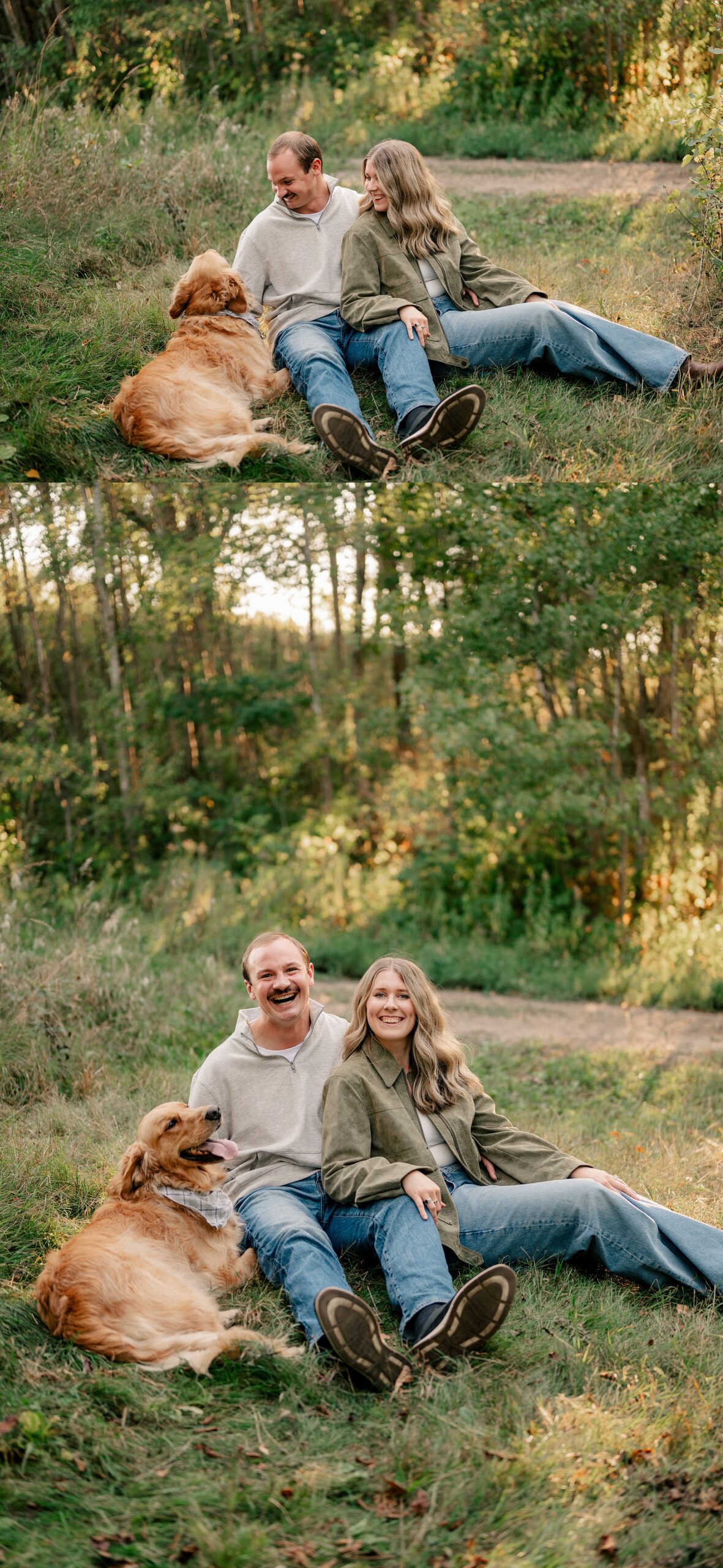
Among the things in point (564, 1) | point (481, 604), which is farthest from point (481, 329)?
point (564, 1)

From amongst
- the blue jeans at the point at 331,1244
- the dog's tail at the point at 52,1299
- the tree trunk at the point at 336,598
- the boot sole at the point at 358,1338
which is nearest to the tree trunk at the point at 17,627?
the tree trunk at the point at 336,598

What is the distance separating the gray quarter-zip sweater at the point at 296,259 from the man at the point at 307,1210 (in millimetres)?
3359

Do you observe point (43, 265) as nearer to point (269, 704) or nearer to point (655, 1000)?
point (269, 704)

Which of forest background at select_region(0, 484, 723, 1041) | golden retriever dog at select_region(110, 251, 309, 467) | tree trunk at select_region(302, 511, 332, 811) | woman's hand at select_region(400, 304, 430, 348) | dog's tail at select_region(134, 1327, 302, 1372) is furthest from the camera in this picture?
tree trunk at select_region(302, 511, 332, 811)

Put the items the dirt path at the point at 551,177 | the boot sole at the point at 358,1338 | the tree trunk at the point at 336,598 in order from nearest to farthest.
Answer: the boot sole at the point at 358,1338
the dirt path at the point at 551,177
the tree trunk at the point at 336,598

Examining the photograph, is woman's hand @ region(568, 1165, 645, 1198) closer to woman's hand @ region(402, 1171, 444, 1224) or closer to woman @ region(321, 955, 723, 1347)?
woman @ region(321, 955, 723, 1347)

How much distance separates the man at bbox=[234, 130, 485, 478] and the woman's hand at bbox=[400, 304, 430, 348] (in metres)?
0.03

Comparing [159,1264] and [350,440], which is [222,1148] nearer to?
[159,1264]

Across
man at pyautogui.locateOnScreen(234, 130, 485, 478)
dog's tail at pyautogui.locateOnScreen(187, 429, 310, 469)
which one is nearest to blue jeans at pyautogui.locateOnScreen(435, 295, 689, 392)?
man at pyautogui.locateOnScreen(234, 130, 485, 478)

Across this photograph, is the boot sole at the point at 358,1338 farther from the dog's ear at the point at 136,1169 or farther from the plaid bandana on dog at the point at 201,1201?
the dog's ear at the point at 136,1169

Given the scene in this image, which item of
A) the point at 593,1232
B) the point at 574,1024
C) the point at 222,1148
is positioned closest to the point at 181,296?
the point at 222,1148

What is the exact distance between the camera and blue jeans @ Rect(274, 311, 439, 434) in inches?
204

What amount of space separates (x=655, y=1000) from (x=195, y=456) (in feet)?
18.2

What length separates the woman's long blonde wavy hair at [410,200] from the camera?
5.36 metres
